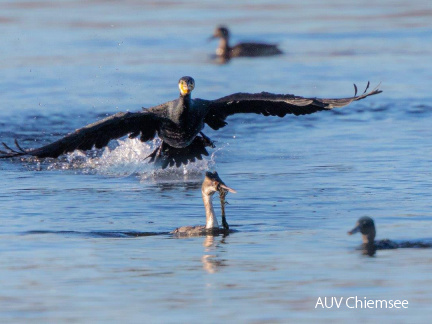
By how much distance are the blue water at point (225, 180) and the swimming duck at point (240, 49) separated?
7.2 inches

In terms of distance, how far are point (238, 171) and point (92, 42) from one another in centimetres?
1178

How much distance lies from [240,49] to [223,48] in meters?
1.05

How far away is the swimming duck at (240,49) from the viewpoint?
71.4 feet

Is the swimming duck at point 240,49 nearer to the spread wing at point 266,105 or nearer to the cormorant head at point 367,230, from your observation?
the spread wing at point 266,105

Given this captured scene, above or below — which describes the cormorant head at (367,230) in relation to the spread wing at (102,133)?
below

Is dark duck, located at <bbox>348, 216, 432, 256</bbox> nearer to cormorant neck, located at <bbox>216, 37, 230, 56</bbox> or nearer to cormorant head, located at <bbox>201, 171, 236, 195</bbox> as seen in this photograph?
cormorant head, located at <bbox>201, 171, 236, 195</bbox>

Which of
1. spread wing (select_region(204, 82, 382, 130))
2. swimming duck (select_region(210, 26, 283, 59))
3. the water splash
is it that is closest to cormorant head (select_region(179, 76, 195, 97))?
spread wing (select_region(204, 82, 382, 130))

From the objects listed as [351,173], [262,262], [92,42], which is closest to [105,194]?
[351,173]

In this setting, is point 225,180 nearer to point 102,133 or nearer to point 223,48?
point 102,133

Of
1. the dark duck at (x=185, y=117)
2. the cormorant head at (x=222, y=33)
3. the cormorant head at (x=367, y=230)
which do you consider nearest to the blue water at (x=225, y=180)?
the cormorant head at (x=367, y=230)

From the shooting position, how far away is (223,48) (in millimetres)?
23391

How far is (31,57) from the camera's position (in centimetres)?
2112

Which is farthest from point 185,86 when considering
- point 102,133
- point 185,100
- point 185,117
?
point 102,133

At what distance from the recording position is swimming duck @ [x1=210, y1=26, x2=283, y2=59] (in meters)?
21.8
